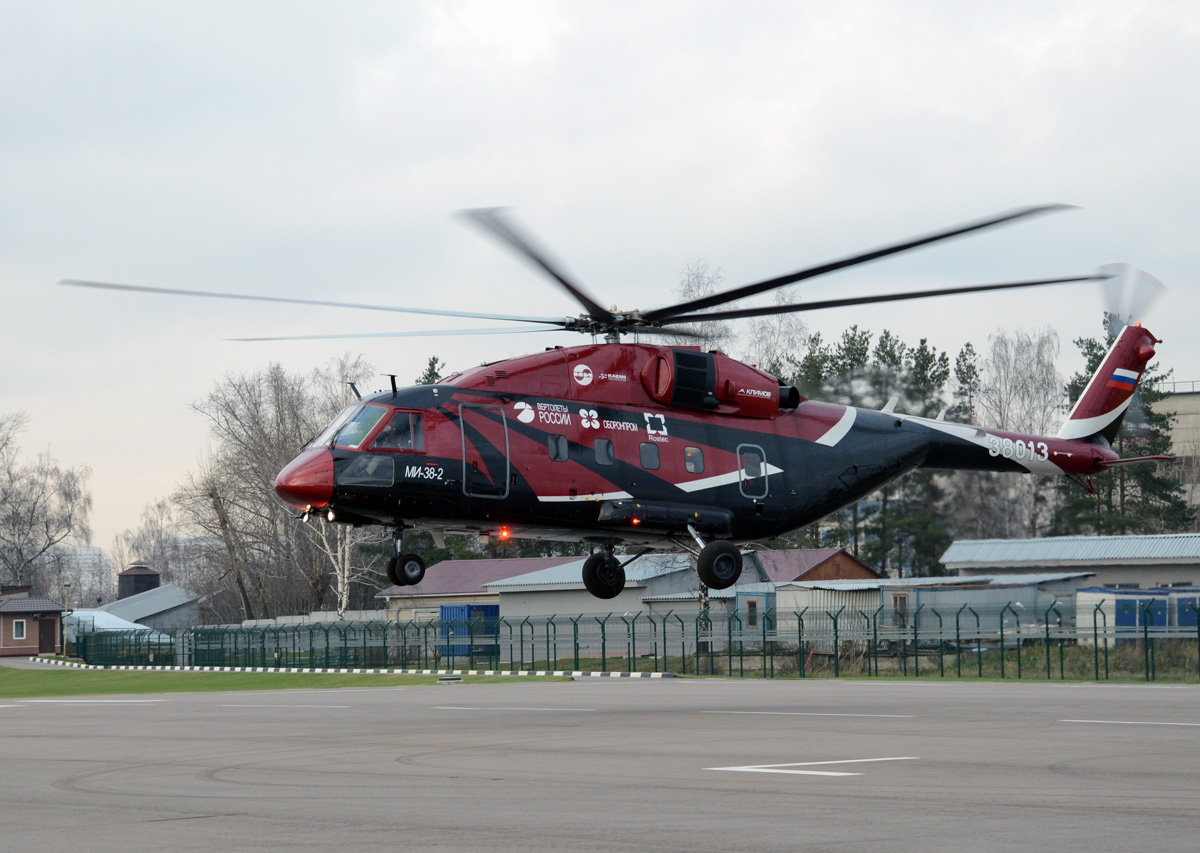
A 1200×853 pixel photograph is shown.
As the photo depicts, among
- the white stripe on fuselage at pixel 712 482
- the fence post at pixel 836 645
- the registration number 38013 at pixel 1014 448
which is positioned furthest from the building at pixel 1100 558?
the white stripe on fuselage at pixel 712 482

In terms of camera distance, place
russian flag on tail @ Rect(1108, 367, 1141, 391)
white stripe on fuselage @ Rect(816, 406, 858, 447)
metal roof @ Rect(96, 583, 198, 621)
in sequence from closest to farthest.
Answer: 1. white stripe on fuselage @ Rect(816, 406, 858, 447)
2. russian flag on tail @ Rect(1108, 367, 1141, 391)
3. metal roof @ Rect(96, 583, 198, 621)

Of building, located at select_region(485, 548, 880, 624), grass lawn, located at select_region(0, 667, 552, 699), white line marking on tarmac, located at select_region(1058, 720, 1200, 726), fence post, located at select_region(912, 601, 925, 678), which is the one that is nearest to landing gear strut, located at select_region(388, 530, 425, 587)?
white line marking on tarmac, located at select_region(1058, 720, 1200, 726)

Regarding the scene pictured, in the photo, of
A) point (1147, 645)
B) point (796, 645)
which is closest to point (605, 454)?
point (1147, 645)

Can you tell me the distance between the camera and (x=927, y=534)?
58.1 m

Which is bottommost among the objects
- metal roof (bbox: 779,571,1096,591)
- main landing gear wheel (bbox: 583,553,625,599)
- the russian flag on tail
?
metal roof (bbox: 779,571,1096,591)

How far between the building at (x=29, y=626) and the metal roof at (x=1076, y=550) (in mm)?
55629

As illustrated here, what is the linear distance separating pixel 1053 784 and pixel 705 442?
1146cm

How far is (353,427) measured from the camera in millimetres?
19156

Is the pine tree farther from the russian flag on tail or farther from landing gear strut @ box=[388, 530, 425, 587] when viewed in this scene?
landing gear strut @ box=[388, 530, 425, 587]

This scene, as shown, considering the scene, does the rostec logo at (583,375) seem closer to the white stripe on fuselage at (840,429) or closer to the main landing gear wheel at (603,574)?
the main landing gear wheel at (603,574)

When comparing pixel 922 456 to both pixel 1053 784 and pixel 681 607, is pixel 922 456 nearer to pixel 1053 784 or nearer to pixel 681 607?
pixel 1053 784

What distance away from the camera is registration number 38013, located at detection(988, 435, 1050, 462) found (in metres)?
24.0

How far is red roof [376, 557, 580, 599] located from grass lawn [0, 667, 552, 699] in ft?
52.5

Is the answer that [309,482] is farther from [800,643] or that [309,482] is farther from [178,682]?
[178,682]
